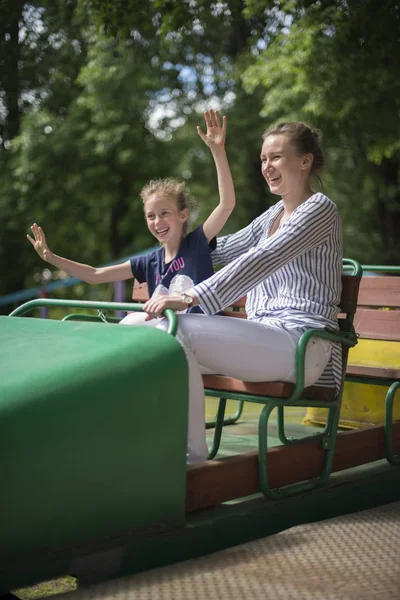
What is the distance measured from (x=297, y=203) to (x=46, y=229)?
15.2m

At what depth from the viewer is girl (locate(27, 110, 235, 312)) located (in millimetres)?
3533

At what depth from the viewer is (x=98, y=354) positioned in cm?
245

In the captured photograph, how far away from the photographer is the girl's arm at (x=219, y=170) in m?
3.35

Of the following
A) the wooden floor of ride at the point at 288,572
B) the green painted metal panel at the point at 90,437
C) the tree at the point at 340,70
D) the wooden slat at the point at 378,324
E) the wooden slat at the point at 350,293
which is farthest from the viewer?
the tree at the point at 340,70

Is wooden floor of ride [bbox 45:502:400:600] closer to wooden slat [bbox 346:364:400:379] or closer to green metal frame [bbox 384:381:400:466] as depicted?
green metal frame [bbox 384:381:400:466]

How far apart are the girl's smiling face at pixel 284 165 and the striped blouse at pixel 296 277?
19cm

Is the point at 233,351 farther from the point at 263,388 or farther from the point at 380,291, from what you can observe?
the point at 380,291

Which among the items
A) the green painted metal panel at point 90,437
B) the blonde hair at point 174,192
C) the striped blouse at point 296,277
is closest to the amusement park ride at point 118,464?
the green painted metal panel at point 90,437

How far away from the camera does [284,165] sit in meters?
3.25

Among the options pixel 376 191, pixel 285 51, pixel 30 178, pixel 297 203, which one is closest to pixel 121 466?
pixel 297 203

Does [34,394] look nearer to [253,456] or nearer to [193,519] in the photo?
[193,519]

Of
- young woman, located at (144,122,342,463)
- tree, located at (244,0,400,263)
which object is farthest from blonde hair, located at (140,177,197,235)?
tree, located at (244,0,400,263)

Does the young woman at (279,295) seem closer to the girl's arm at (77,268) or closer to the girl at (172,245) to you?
the girl at (172,245)

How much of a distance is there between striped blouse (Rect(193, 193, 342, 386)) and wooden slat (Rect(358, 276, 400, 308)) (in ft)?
3.47
